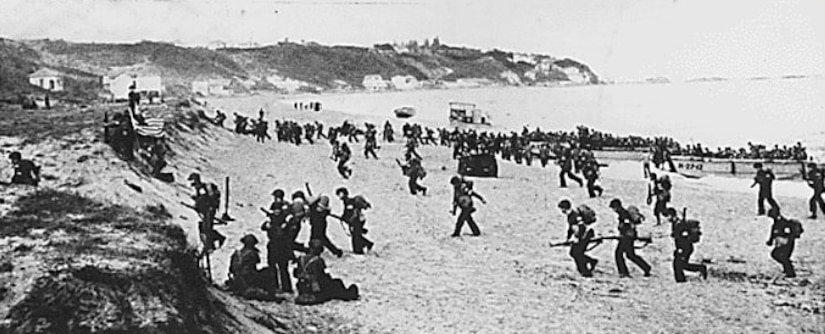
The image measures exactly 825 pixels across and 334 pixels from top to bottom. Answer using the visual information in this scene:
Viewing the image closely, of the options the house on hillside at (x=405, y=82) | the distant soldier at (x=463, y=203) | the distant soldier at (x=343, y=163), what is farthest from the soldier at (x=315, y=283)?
the house on hillside at (x=405, y=82)

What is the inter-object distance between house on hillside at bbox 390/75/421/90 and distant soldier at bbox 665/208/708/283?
70783 mm

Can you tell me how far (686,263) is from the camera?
33.4 feet

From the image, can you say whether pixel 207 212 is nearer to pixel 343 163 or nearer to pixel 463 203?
pixel 463 203

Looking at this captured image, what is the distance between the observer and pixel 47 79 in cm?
3700

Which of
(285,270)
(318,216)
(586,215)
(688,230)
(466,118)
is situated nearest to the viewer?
(285,270)

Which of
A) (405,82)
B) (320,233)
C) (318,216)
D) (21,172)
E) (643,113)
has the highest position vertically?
(405,82)

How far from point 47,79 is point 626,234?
3279 cm

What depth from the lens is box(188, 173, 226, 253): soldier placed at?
10430mm

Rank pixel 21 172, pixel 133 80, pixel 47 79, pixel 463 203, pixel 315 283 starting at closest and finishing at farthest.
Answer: pixel 315 283 < pixel 21 172 < pixel 463 203 < pixel 133 80 < pixel 47 79

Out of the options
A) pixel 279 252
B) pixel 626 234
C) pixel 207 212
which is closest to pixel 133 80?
pixel 207 212

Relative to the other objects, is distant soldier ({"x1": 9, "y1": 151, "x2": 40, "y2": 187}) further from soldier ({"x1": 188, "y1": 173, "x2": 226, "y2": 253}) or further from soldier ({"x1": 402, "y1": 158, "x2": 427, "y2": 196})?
soldier ({"x1": 402, "y1": 158, "x2": 427, "y2": 196})

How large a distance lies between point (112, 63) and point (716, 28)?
1069 inches

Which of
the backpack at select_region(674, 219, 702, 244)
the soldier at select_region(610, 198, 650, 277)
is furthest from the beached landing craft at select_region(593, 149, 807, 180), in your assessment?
the backpack at select_region(674, 219, 702, 244)

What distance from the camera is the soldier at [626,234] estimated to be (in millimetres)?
10086
